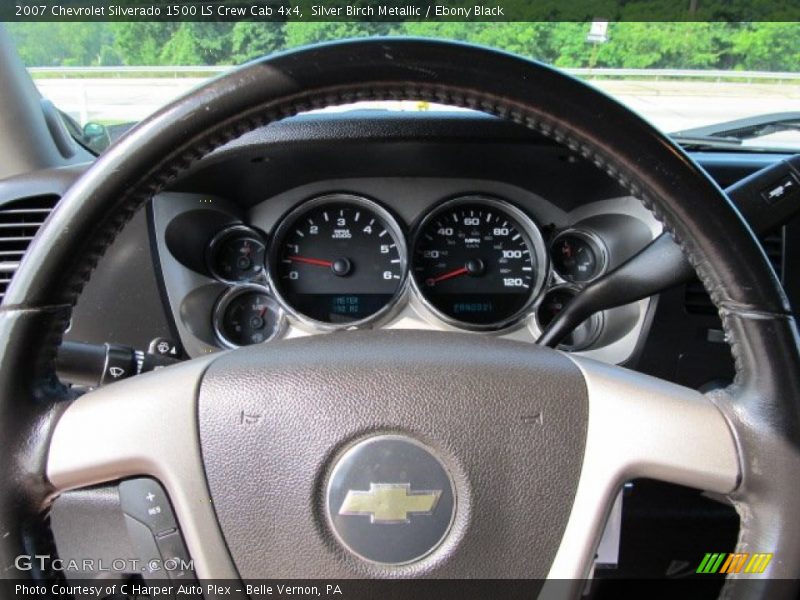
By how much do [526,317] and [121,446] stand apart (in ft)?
5.78

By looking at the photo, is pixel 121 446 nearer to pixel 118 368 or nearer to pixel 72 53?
pixel 118 368

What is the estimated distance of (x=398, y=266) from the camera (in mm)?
2615

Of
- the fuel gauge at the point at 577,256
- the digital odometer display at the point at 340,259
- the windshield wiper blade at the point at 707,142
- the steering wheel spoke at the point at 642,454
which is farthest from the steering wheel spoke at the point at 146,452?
the windshield wiper blade at the point at 707,142

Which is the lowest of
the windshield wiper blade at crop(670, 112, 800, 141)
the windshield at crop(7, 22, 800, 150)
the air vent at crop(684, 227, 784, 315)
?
the air vent at crop(684, 227, 784, 315)

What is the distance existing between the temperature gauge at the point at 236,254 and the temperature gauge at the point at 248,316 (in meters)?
0.06

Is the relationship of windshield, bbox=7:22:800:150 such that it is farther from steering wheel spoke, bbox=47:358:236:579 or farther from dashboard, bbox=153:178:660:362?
steering wheel spoke, bbox=47:358:236:579

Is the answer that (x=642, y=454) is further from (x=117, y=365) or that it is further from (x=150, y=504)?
(x=117, y=365)

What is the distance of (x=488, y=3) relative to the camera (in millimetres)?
1941

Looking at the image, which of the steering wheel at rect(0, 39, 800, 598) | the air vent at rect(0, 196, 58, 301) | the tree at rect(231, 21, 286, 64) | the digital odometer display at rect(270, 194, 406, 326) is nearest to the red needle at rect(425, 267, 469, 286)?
the digital odometer display at rect(270, 194, 406, 326)

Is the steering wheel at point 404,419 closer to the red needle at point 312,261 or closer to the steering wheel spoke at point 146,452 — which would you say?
the steering wheel spoke at point 146,452

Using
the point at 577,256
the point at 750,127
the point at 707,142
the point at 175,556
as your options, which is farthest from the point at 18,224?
the point at 750,127

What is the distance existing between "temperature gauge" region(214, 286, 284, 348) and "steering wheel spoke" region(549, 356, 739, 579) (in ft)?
5.53

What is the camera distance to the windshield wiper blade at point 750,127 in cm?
252

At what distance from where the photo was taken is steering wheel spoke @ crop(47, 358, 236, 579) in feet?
3.14
